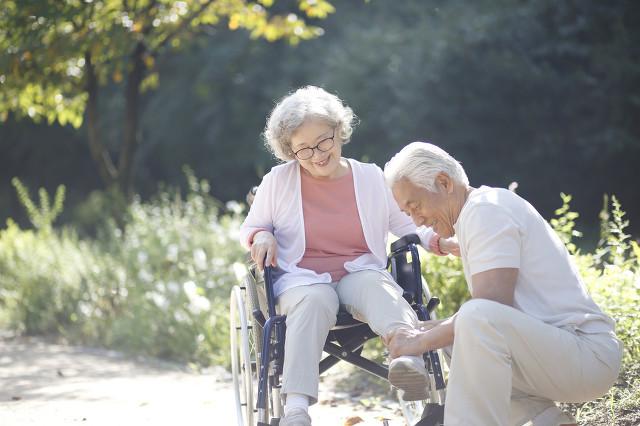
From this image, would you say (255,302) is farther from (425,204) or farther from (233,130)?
(233,130)

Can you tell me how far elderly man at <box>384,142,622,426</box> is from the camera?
2.61m

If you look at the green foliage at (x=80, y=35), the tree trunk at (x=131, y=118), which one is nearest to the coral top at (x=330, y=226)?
the green foliage at (x=80, y=35)

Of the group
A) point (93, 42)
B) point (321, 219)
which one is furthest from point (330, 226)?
point (93, 42)

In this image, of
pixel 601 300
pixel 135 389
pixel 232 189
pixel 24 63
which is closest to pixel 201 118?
pixel 232 189

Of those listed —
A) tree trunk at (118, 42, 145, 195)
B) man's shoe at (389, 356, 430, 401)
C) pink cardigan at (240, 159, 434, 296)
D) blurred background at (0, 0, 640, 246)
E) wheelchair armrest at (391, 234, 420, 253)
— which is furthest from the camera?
blurred background at (0, 0, 640, 246)

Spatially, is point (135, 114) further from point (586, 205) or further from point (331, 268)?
point (586, 205)

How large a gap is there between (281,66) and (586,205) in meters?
5.66

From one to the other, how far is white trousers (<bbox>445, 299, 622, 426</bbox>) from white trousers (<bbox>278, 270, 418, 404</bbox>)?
1.61 feet

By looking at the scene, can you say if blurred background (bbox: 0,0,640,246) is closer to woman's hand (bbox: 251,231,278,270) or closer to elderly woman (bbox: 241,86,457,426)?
elderly woman (bbox: 241,86,457,426)

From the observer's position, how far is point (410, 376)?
287 centimetres

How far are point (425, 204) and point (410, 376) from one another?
53 cm

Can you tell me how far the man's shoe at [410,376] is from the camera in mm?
2855

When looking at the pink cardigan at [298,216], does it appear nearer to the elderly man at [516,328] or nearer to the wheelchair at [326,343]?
the wheelchair at [326,343]

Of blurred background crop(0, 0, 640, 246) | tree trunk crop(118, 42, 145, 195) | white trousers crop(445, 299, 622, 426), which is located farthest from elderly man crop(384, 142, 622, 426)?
blurred background crop(0, 0, 640, 246)
